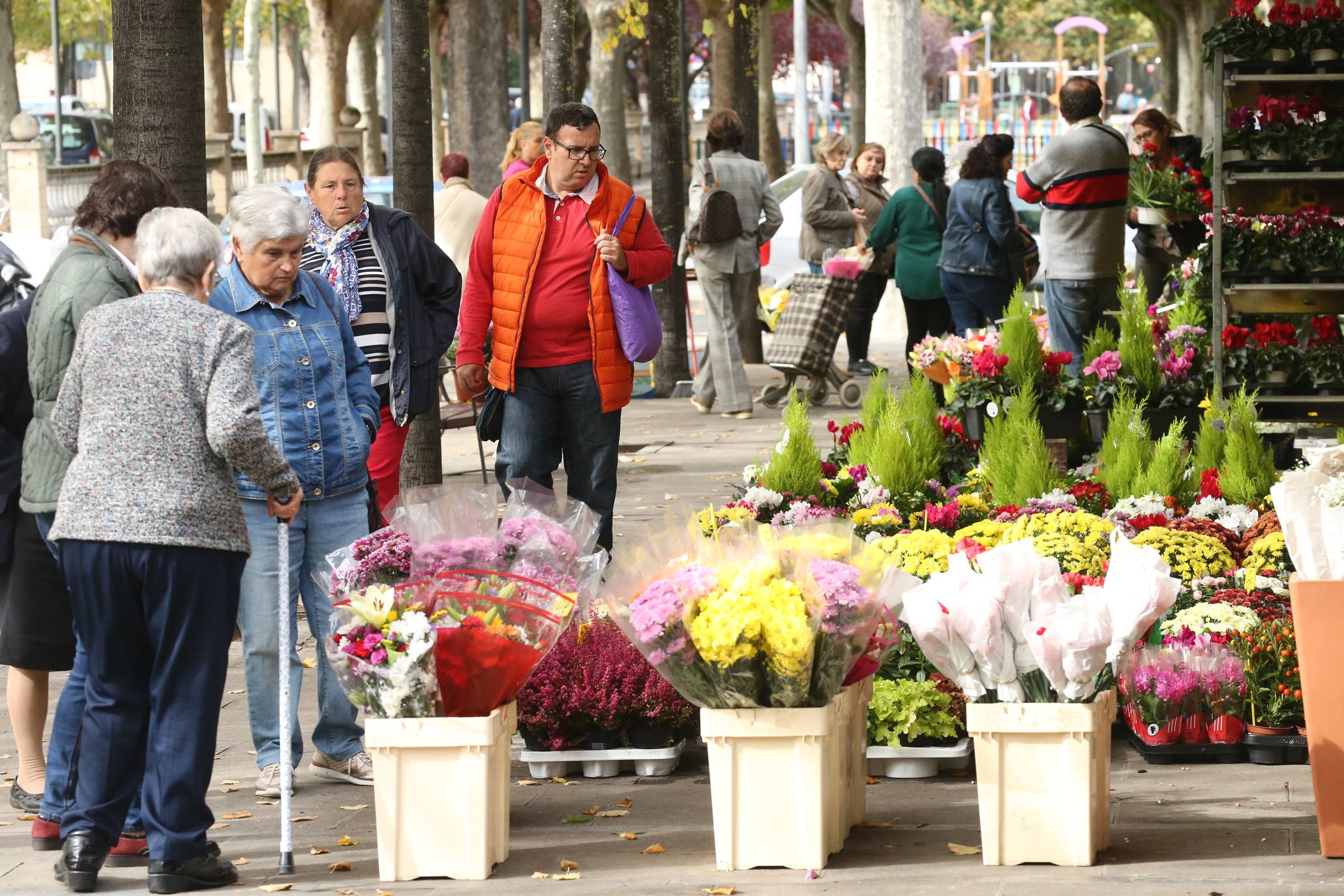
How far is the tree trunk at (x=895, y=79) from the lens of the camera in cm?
1934

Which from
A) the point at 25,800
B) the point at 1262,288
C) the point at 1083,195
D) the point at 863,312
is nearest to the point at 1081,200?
the point at 1083,195

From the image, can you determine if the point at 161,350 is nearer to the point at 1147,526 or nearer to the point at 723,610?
the point at 723,610

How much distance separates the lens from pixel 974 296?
12.7 m

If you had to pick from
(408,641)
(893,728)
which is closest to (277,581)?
(408,641)

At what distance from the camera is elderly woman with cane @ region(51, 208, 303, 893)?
4609 mm

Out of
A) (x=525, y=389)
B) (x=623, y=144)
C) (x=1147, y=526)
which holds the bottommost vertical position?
(x=1147, y=526)

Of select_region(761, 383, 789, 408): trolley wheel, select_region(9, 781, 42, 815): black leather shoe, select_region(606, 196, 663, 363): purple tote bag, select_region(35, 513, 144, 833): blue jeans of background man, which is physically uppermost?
select_region(606, 196, 663, 363): purple tote bag

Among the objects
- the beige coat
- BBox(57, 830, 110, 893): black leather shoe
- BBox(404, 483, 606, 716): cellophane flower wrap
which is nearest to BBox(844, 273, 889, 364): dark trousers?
the beige coat

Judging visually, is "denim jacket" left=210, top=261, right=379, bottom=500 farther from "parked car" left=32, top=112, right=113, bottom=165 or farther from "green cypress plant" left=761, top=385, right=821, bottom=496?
"parked car" left=32, top=112, right=113, bottom=165

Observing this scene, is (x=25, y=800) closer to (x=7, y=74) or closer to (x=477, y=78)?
(x=477, y=78)

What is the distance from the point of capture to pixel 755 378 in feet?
53.4

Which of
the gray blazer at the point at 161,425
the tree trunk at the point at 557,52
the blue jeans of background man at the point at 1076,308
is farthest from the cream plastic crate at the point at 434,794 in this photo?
the tree trunk at the point at 557,52

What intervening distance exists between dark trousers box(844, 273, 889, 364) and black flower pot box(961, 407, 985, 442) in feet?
16.7

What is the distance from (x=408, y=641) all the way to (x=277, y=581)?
889 mm
